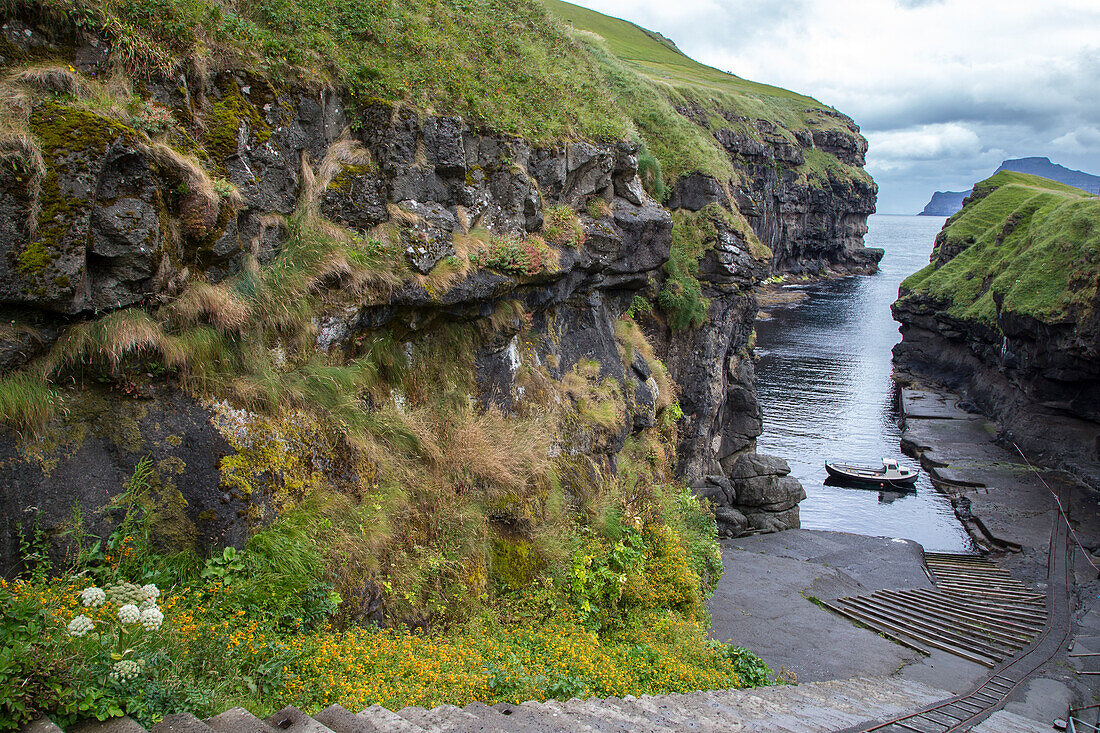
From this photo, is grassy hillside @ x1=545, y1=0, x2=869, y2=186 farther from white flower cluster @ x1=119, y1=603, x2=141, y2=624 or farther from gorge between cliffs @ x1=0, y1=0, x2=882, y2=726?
white flower cluster @ x1=119, y1=603, x2=141, y2=624

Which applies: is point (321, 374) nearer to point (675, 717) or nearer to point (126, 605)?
point (126, 605)

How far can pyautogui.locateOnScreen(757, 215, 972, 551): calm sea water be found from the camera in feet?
138

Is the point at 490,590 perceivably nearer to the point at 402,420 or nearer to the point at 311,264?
the point at 402,420

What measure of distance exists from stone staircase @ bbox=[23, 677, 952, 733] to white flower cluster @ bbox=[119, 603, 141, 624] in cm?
87

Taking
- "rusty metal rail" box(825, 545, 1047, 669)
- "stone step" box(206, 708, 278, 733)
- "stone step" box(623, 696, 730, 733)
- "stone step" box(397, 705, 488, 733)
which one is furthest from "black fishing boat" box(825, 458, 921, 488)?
"stone step" box(206, 708, 278, 733)

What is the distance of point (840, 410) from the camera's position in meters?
62.7

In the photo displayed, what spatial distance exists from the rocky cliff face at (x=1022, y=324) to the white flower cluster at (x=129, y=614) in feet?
174

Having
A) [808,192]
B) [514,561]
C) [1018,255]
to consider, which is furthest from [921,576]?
[808,192]

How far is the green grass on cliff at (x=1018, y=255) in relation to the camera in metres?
45.8

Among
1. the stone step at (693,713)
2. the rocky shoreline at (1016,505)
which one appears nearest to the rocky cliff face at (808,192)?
the rocky shoreline at (1016,505)

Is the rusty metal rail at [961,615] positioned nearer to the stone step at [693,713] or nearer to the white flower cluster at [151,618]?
the stone step at [693,713]

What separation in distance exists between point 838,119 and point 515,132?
6573 inches

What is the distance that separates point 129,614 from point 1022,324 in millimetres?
59274

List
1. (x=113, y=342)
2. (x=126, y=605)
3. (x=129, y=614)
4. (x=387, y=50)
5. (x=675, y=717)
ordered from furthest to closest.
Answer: (x=387, y=50)
(x=675, y=717)
(x=113, y=342)
(x=126, y=605)
(x=129, y=614)
